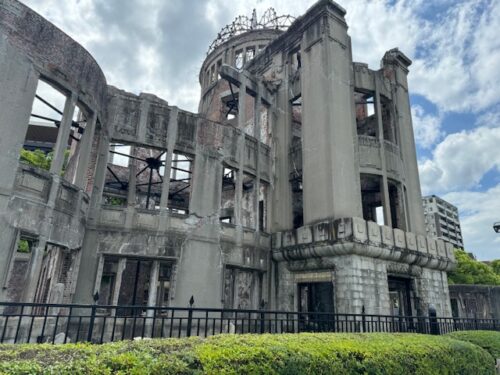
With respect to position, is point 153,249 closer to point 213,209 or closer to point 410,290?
point 213,209

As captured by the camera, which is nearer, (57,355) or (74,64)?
(57,355)

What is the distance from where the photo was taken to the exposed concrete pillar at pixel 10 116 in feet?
27.3

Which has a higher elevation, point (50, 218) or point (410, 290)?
point (50, 218)

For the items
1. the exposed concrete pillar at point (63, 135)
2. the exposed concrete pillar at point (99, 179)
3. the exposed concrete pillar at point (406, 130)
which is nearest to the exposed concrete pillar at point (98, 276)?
the exposed concrete pillar at point (99, 179)

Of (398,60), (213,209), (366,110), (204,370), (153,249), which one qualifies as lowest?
(204,370)

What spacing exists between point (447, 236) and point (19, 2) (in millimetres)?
122594

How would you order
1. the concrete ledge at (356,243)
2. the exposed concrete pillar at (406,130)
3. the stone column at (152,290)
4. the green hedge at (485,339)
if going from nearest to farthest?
1. the green hedge at (485,339)
2. the stone column at (152,290)
3. the concrete ledge at (356,243)
4. the exposed concrete pillar at (406,130)

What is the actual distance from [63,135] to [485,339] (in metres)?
13.8

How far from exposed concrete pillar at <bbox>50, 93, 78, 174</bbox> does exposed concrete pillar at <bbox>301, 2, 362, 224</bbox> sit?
976cm

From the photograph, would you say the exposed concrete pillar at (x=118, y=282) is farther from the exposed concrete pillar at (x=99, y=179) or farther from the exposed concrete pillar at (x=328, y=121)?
the exposed concrete pillar at (x=328, y=121)

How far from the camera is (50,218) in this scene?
9.42 meters

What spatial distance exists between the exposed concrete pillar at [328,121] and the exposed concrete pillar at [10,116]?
10.8m

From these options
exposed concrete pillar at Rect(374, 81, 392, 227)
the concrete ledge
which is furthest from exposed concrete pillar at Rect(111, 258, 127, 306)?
exposed concrete pillar at Rect(374, 81, 392, 227)

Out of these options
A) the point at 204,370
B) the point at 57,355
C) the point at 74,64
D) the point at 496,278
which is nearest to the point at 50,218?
the point at 74,64
